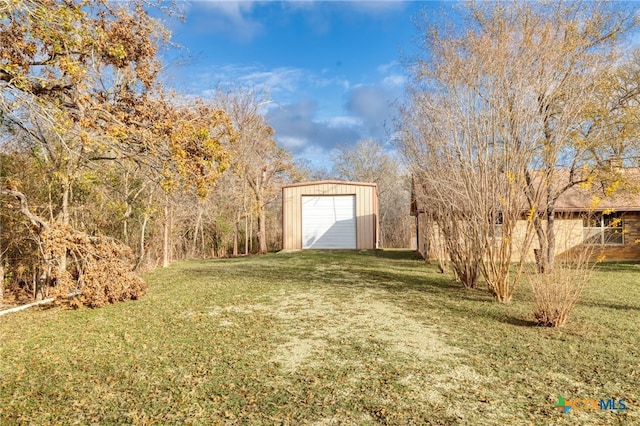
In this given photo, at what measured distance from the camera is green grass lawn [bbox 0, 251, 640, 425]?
2.63 metres

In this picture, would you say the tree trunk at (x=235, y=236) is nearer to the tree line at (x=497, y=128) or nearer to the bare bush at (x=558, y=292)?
the tree line at (x=497, y=128)

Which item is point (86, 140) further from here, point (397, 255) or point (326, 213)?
point (326, 213)

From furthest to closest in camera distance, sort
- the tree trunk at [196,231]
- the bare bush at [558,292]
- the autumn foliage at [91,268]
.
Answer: the tree trunk at [196,231] → the autumn foliage at [91,268] → the bare bush at [558,292]

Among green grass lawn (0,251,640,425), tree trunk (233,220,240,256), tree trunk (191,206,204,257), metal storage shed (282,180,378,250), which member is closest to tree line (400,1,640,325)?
green grass lawn (0,251,640,425)

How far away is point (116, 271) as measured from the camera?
578cm

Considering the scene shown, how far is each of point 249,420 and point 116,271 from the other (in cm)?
419

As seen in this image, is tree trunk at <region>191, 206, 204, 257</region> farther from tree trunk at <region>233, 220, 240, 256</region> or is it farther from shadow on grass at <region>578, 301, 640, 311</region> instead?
shadow on grass at <region>578, 301, 640, 311</region>

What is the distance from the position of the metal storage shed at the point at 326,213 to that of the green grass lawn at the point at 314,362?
1040 cm

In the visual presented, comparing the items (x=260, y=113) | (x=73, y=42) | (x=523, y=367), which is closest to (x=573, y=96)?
(x=523, y=367)

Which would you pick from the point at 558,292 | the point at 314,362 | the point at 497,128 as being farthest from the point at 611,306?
the point at 314,362

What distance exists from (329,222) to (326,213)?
0.42 metres

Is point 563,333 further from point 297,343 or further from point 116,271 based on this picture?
point 116,271

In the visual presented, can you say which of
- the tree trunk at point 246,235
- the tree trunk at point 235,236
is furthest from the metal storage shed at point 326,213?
the tree trunk at point 235,236

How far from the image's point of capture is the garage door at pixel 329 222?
54.9ft
